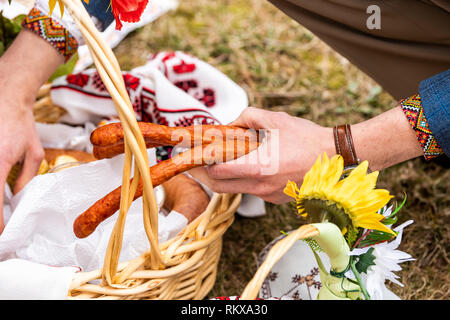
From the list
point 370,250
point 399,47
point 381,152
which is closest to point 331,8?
point 399,47

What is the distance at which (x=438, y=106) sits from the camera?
24.5 inches

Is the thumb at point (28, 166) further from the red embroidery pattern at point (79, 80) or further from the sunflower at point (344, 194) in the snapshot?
the sunflower at point (344, 194)

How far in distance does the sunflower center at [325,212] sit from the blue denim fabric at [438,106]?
0.24 meters

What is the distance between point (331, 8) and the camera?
0.83 metres

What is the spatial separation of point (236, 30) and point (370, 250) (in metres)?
1.19

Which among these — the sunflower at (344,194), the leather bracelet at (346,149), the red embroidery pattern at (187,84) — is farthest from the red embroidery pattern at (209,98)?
the sunflower at (344,194)

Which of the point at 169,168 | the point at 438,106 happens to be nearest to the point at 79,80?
the point at 169,168

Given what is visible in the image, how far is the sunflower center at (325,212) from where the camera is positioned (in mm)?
487

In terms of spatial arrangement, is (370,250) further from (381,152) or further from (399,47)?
(399,47)

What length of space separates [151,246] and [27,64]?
46 centimetres

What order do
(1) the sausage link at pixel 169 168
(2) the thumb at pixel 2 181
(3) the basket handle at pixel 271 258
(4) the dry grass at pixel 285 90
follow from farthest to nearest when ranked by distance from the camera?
(4) the dry grass at pixel 285 90 → (2) the thumb at pixel 2 181 → (1) the sausage link at pixel 169 168 → (3) the basket handle at pixel 271 258

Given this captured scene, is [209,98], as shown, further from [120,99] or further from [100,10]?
[120,99]

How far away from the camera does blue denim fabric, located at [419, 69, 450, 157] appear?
0.62 meters

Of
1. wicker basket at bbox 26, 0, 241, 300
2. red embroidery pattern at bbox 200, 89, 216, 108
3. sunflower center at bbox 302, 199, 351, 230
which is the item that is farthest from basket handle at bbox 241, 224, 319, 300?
red embroidery pattern at bbox 200, 89, 216, 108
